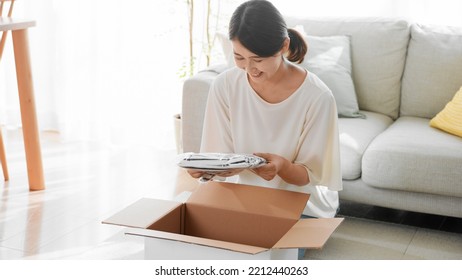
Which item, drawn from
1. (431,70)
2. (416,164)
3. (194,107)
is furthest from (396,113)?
(194,107)

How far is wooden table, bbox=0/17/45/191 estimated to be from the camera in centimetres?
306

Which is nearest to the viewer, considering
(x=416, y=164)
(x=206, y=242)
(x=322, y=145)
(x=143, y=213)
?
(x=206, y=242)

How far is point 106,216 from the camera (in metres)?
2.92

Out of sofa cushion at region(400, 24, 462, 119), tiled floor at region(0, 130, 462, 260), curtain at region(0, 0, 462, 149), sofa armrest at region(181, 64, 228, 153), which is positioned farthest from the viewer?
curtain at region(0, 0, 462, 149)

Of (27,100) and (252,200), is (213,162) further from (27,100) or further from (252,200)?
(27,100)

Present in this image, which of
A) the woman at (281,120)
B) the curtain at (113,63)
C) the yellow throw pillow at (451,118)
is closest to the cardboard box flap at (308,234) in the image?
the woman at (281,120)

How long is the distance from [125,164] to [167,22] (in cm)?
85

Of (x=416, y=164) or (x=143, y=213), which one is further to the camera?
(x=416, y=164)

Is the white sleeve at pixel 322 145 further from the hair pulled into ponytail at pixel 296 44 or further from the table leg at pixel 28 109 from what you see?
the table leg at pixel 28 109

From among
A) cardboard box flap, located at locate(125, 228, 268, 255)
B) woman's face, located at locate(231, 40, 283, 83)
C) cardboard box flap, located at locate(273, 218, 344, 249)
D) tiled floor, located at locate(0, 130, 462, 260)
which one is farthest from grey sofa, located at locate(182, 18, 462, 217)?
cardboard box flap, located at locate(125, 228, 268, 255)

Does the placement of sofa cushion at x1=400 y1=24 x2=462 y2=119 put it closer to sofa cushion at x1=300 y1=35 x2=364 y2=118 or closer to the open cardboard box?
sofa cushion at x1=300 y1=35 x2=364 y2=118

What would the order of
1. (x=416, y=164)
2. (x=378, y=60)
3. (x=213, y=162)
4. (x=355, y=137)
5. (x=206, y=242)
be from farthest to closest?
(x=378, y=60) → (x=355, y=137) → (x=416, y=164) → (x=213, y=162) → (x=206, y=242)

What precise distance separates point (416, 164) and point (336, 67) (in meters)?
0.74

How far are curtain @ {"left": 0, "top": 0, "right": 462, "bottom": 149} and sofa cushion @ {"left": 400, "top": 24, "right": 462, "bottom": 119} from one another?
0.70 meters
